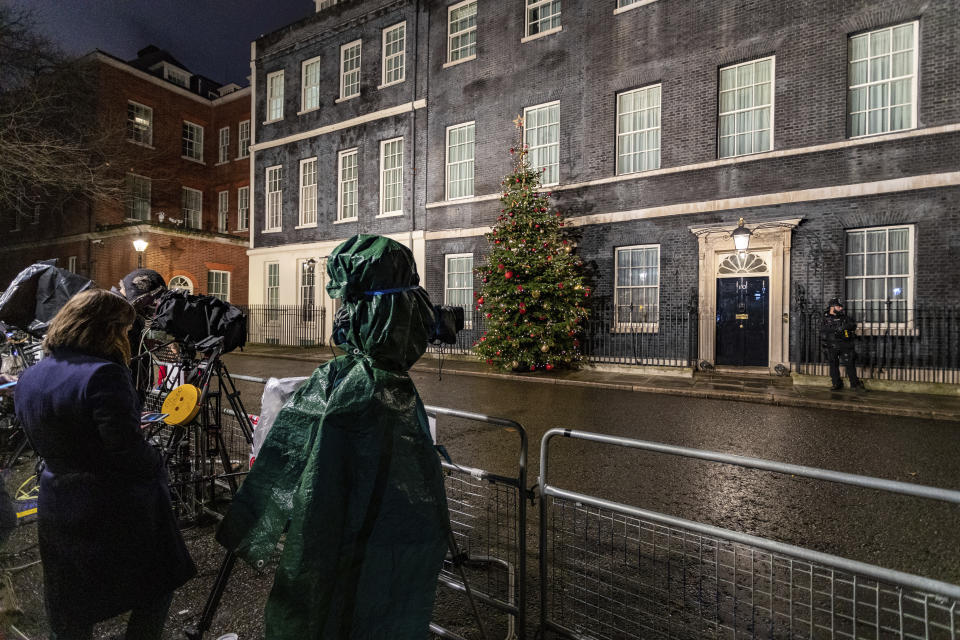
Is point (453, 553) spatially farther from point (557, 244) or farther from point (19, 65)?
point (19, 65)

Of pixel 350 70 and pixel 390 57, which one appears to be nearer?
pixel 390 57

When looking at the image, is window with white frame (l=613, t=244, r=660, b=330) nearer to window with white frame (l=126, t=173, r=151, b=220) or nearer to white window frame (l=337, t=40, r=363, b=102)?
white window frame (l=337, t=40, r=363, b=102)

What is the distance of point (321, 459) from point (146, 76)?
32.8m

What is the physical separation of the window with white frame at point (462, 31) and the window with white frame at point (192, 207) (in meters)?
19.1

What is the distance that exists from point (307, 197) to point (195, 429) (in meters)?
20.1

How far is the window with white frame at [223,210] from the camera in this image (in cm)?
2925

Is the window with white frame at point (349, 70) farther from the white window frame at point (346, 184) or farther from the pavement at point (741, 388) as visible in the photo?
the pavement at point (741, 388)

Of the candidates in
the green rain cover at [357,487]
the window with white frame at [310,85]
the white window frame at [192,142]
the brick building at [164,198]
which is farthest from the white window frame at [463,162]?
the white window frame at [192,142]

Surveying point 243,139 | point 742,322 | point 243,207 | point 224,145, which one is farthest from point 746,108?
point 224,145

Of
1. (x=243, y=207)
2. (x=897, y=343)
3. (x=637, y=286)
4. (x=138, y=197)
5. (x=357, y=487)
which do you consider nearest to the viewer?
(x=357, y=487)

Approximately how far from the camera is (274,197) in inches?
919

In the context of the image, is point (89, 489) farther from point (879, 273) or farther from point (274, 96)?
point (274, 96)

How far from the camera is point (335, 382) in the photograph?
1916mm

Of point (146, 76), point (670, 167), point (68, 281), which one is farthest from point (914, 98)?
point (146, 76)
